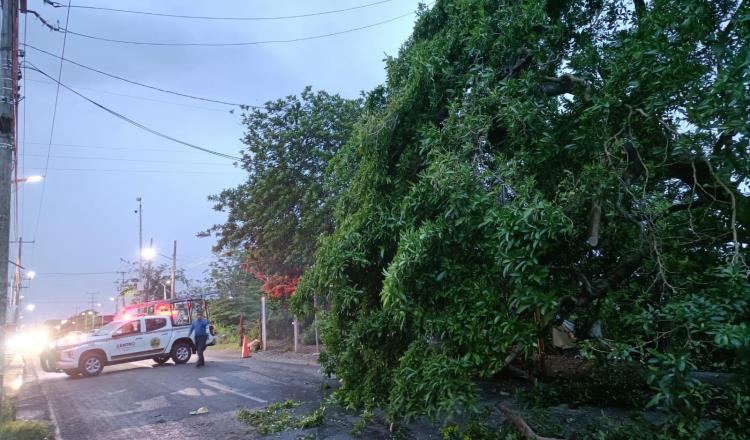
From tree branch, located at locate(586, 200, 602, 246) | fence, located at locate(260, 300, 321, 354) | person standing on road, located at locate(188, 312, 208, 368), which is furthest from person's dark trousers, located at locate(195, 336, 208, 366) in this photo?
tree branch, located at locate(586, 200, 602, 246)

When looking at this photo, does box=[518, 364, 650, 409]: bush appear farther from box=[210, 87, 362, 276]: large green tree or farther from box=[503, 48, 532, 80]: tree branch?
box=[210, 87, 362, 276]: large green tree

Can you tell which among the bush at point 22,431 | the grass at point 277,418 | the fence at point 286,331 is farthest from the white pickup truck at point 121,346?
the grass at point 277,418

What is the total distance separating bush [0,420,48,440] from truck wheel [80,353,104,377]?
7.65 meters

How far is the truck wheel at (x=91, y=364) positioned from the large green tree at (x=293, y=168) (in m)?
6.59

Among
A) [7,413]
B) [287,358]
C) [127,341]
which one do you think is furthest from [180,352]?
[7,413]

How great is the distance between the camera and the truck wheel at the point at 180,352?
55.0 ft

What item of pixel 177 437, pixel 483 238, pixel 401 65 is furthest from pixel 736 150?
pixel 177 437

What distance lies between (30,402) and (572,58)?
12743 millimetres

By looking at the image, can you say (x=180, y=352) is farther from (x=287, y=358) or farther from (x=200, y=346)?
(x=287, y=358)

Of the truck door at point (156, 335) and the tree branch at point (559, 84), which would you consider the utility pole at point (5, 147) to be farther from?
the truck door at point (156, 335)

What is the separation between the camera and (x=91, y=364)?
1473cm

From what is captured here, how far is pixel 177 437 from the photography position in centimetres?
694

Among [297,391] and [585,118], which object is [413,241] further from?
[297,391]

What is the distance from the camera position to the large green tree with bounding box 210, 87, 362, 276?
16969 mm
